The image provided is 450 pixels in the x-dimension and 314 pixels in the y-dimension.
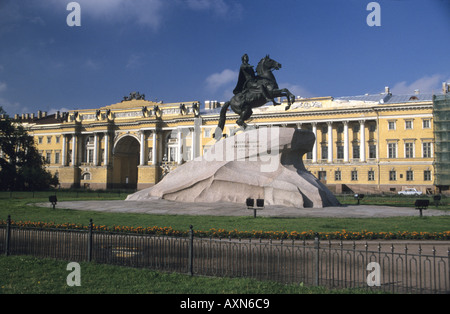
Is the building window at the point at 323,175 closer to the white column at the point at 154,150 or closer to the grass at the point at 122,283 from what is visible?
the white column at the point at 154,150

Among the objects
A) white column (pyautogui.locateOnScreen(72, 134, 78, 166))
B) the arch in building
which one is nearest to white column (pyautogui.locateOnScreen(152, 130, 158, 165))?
the arch in building

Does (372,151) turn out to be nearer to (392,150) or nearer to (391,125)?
(392,150)

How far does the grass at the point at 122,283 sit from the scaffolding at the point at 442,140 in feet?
197

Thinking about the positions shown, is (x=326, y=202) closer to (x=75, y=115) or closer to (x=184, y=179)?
(x=184, y=179)

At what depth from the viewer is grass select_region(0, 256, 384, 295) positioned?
7.56 meters

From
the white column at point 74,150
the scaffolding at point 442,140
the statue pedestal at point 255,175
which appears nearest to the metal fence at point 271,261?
the statue pedestal at point 255,175

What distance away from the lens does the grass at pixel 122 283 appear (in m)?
7.56

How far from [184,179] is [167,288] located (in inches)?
654

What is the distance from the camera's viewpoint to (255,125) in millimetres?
66062

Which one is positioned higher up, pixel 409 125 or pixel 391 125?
pixel 391 125

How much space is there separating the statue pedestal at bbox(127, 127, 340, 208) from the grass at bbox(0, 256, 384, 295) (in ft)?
44.3

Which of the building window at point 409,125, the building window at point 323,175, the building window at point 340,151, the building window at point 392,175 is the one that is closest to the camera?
the building window at point 409,125

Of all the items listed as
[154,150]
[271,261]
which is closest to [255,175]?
[271,261]

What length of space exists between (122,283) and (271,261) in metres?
3.33
